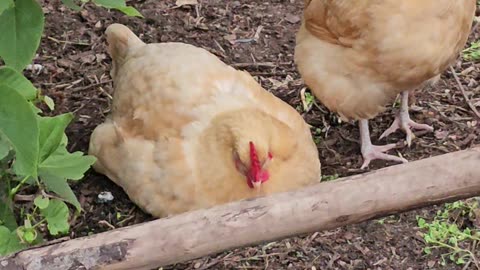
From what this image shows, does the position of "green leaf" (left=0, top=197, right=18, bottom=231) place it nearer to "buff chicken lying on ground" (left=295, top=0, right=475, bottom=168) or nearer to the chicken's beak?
the chicken's beak

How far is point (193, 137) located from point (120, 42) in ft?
2.37

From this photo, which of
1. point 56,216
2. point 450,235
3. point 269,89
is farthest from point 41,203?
point 269,89

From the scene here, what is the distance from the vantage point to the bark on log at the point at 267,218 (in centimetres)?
184

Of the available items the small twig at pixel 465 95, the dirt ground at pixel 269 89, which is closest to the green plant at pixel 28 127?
the dirt ground at pixel 269 89

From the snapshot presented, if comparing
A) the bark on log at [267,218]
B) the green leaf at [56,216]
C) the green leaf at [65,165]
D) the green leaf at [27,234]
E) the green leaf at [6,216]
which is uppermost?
the bark on log at [267,218]

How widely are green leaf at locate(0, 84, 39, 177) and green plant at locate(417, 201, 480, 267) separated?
1.67 metres

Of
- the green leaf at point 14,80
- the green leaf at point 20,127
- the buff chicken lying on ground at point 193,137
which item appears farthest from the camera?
the buff chicken lying on ground at point 193,137

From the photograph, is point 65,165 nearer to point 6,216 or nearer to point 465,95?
point 6,216

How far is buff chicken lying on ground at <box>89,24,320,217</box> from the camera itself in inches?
120

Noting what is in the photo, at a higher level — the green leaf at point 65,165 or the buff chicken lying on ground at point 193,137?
the green leaf at point 65,165

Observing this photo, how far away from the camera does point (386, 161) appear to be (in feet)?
12.1

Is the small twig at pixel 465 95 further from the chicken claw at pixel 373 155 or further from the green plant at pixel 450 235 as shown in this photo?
the green plant at pixel 450 235

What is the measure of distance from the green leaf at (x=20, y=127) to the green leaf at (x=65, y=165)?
12.2 inches

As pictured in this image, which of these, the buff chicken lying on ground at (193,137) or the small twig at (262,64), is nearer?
the buff chicken lying on ground at (193,137)
